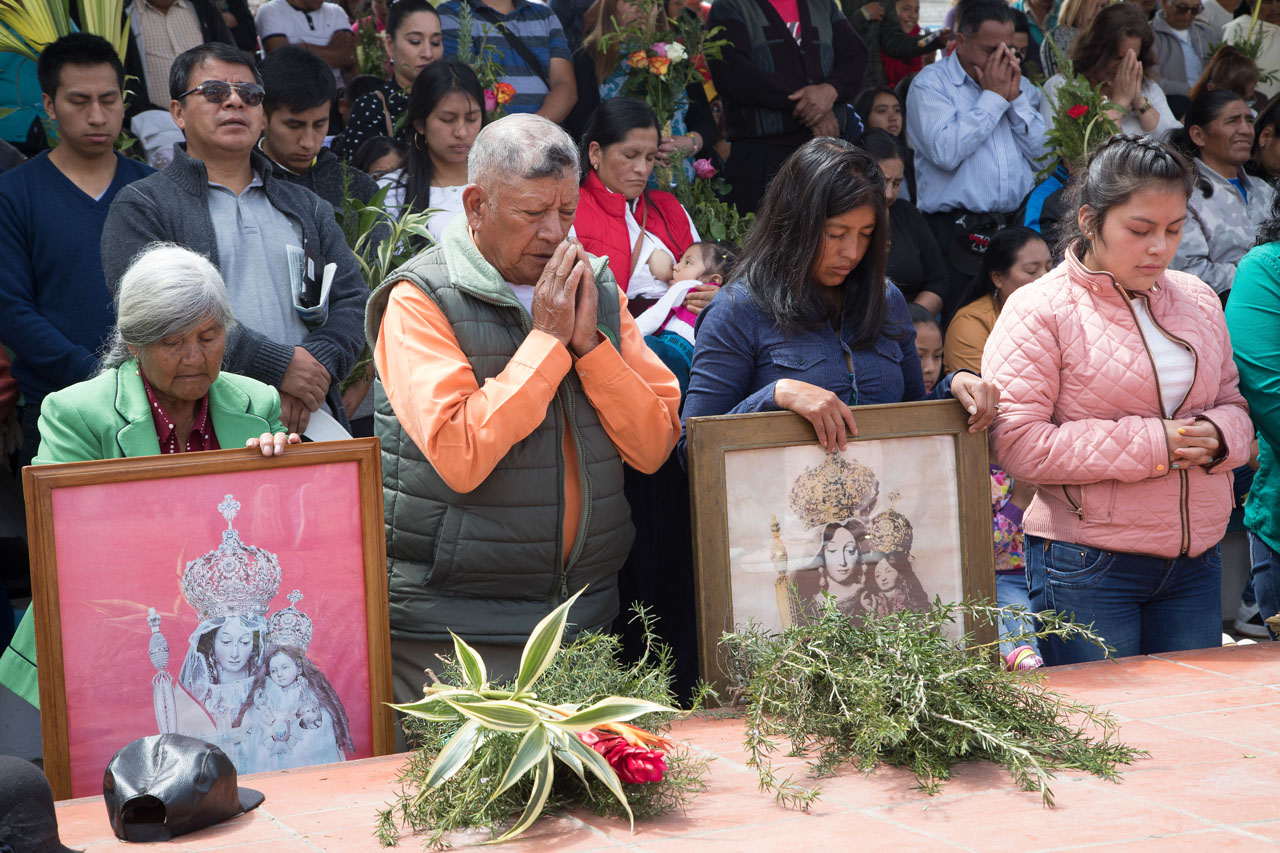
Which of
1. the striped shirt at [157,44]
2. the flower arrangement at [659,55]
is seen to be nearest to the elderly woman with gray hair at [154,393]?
the striped shirt at [157,44]

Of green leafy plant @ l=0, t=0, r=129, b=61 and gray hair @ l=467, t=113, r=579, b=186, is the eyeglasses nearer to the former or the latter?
gray hair @ l=467, t=113, r=579, b=186

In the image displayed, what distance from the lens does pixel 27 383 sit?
4094 millimetres

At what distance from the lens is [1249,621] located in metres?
5.61

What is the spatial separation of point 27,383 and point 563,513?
2.14 meters

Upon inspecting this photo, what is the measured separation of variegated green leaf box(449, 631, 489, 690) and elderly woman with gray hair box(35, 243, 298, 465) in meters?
0.72

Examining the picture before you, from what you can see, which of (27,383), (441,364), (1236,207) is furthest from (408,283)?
(1236,207)

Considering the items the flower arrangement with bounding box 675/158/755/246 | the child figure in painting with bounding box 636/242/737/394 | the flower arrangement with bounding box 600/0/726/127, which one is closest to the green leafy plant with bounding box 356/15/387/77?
the flower arrangement with bounding box 600/0/726/127

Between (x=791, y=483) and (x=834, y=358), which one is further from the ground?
(x=834, y=358)

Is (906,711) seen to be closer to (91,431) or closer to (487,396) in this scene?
(487,396)

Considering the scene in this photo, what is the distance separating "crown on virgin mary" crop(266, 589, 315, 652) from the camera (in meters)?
2.68

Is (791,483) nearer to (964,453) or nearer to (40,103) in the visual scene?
(964,453)

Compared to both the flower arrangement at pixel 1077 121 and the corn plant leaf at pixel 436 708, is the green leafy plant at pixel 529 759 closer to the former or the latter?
the corn plant leaf at pixel 436 708

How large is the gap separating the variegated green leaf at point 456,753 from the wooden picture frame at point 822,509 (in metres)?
0.77

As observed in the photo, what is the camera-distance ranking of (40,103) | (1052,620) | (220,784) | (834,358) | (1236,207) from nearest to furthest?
(220,784)
(1052,620)
(834,358)
(40,103)
(1236,207)
